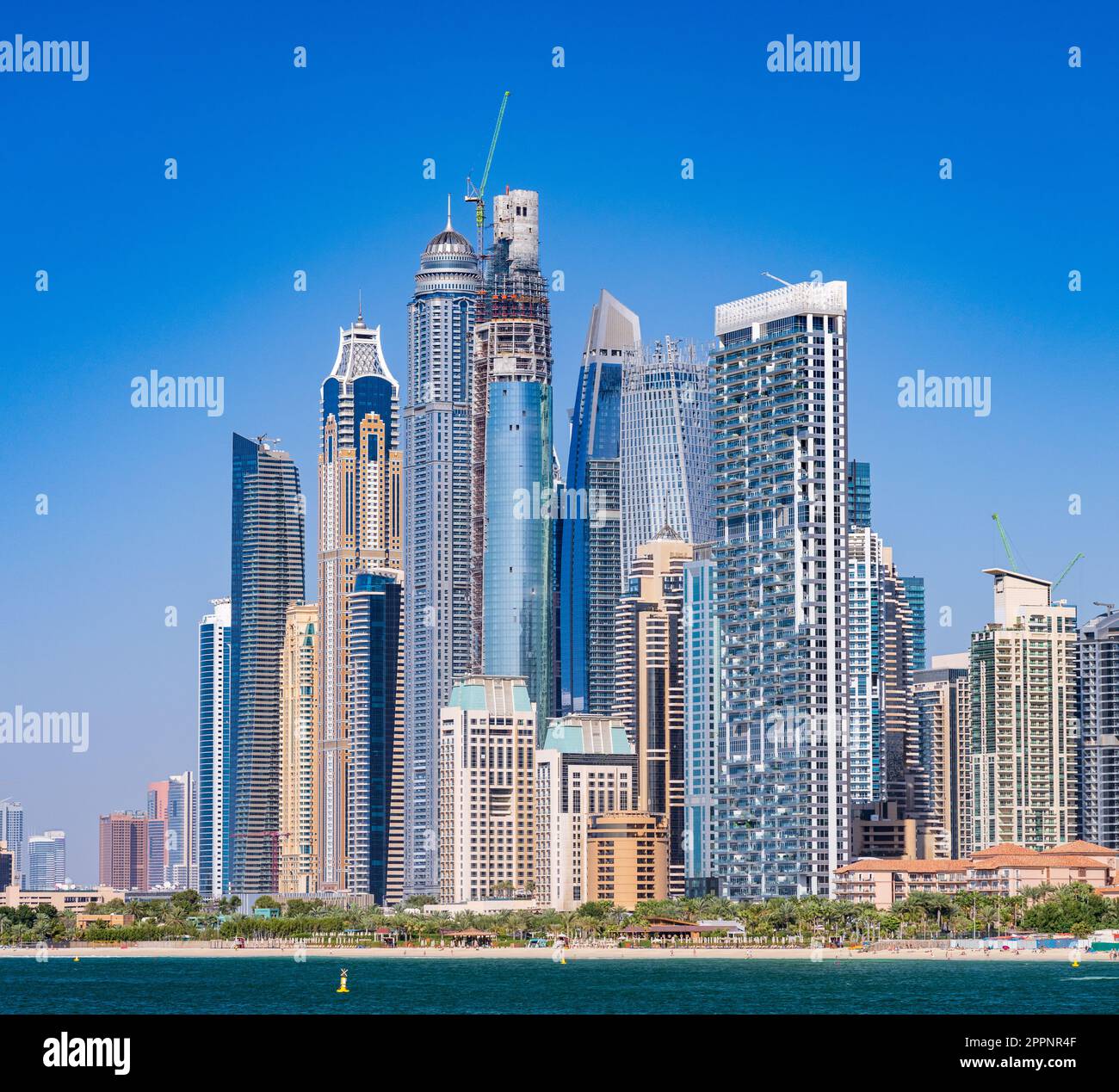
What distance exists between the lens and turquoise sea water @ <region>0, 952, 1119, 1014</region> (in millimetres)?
116750

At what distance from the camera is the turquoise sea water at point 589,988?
383 ft

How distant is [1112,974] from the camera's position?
15362 centimetres

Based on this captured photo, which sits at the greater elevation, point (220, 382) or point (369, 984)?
point (220, 382)

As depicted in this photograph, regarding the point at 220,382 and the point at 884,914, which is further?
the point at 884,914

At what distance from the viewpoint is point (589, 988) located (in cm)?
13538
